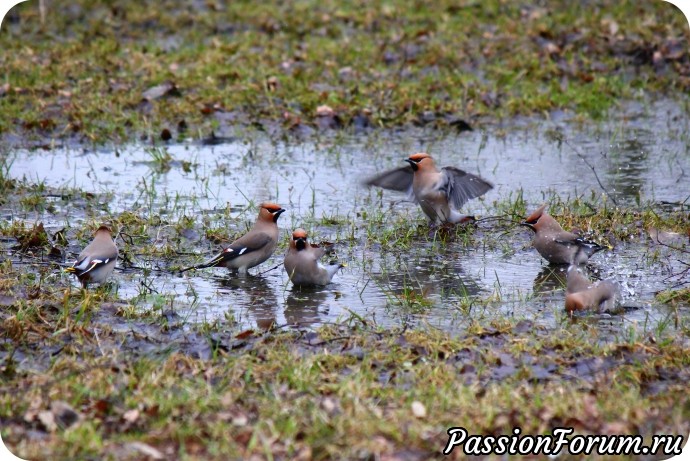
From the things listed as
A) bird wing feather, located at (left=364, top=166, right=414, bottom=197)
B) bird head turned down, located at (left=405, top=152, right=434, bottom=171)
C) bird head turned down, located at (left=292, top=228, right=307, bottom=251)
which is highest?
bird head turned down, located at (left=405, top=152, right=434, bottom=171)

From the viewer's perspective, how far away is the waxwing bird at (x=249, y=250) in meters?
6.91

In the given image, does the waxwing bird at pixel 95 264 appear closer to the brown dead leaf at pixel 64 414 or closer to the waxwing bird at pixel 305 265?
the waxwing bird at pixel 305 265

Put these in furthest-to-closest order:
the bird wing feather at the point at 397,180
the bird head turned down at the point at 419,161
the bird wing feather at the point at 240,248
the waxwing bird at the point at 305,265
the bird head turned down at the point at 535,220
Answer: the bird wing feather at the point at 397,180, the bird head turned down at the point at 419,161, the bird head turned down at the point at 535,220, the bird wing feather at the point at 240,248, the waxwing bird at the point at 305,265

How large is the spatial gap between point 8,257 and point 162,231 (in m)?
1.15

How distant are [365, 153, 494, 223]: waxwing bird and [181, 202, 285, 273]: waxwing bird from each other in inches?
53.3

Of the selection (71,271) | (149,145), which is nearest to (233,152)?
(149,145)

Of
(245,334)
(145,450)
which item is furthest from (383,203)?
(145,450)

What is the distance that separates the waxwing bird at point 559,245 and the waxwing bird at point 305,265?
55.7 inches

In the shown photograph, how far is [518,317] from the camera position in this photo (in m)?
6.02

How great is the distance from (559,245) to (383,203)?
2.11 m

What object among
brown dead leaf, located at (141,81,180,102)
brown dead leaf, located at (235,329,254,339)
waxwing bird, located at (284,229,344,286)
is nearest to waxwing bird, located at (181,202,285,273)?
waxwing bird, located at (284,229,344,286)

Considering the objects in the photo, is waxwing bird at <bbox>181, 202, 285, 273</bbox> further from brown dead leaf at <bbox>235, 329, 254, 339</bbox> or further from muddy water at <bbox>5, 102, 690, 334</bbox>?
brown dead leaf at <bbox>235, 329, 254, 339</bbox>

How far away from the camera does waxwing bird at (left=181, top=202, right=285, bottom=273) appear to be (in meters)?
6.91

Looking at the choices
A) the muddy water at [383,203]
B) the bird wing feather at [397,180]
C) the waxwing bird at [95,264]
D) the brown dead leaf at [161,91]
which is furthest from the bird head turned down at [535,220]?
the brown dead leaf at [161,91]
